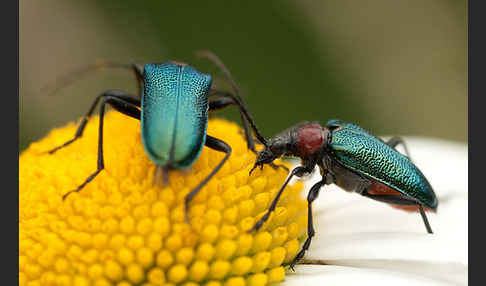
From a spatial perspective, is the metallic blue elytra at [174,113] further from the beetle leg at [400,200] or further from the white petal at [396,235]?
the beetle leg at [400,200]

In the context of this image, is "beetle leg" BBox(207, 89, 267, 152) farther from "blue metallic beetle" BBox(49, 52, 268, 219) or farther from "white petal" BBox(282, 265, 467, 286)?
"white petal" BBox(282, 265, 467, 286)

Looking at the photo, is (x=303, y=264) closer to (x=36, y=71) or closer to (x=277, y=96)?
(x=277, y=96)

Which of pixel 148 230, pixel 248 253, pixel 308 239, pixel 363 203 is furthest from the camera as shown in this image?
pixel 363 203

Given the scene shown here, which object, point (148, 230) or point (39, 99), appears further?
point (39, 99)

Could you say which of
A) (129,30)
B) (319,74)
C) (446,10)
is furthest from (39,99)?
(446,10)

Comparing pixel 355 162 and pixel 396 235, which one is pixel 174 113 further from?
pixel 396 235

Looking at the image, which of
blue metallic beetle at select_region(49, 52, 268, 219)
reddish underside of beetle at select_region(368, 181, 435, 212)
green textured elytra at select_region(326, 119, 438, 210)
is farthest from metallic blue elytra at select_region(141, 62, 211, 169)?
reddish underside of beetle at select_region(368, 181, 435, 212)

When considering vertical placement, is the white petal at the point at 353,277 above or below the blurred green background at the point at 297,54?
below

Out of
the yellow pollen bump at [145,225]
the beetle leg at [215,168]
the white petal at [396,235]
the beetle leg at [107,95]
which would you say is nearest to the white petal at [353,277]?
the white petal at [396,235]
